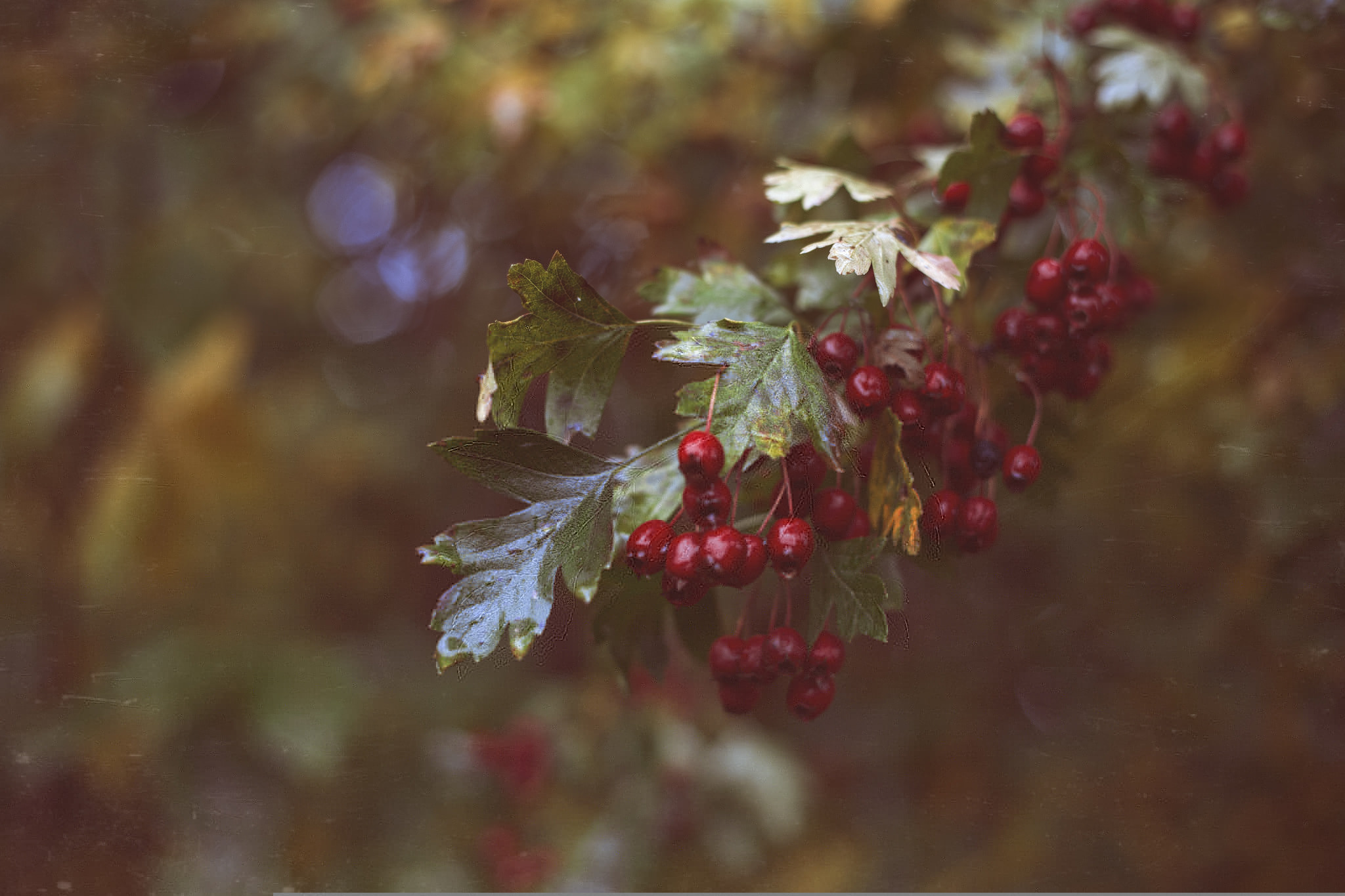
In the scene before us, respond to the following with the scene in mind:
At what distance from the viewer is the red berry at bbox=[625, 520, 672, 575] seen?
0.57m

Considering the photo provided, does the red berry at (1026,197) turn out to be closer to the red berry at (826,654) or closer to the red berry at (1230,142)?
the red berry at (1230,142)

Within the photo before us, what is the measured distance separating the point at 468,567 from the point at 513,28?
1.19 m

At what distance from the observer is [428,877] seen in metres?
1.41

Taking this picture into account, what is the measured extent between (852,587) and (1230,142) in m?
0.70

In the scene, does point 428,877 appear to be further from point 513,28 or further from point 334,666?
point 513,28

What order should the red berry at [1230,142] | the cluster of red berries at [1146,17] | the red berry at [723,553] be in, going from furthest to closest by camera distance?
the cluster of red berries at [1146,17] → the red berry at [1230,142] → the red berry at [723,553]

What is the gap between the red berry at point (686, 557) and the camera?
54 cm

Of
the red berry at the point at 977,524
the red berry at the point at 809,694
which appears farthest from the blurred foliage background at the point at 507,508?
the red berry at the point at 809,694

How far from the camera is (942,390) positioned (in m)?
0.60

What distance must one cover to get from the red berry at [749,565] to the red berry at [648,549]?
0.05 meters

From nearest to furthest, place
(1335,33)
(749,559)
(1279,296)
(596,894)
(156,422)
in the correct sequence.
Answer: (749,559) < (1335,33) < (1279,296) < (156,422) < (596,894)

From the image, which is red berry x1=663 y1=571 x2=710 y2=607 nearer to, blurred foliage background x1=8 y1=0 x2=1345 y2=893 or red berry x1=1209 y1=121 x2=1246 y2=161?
blurred foliage background x1=8 y1=0 x2=1345 y2=893

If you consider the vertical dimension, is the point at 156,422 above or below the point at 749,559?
below

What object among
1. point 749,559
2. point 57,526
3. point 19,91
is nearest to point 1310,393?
point 749,559
